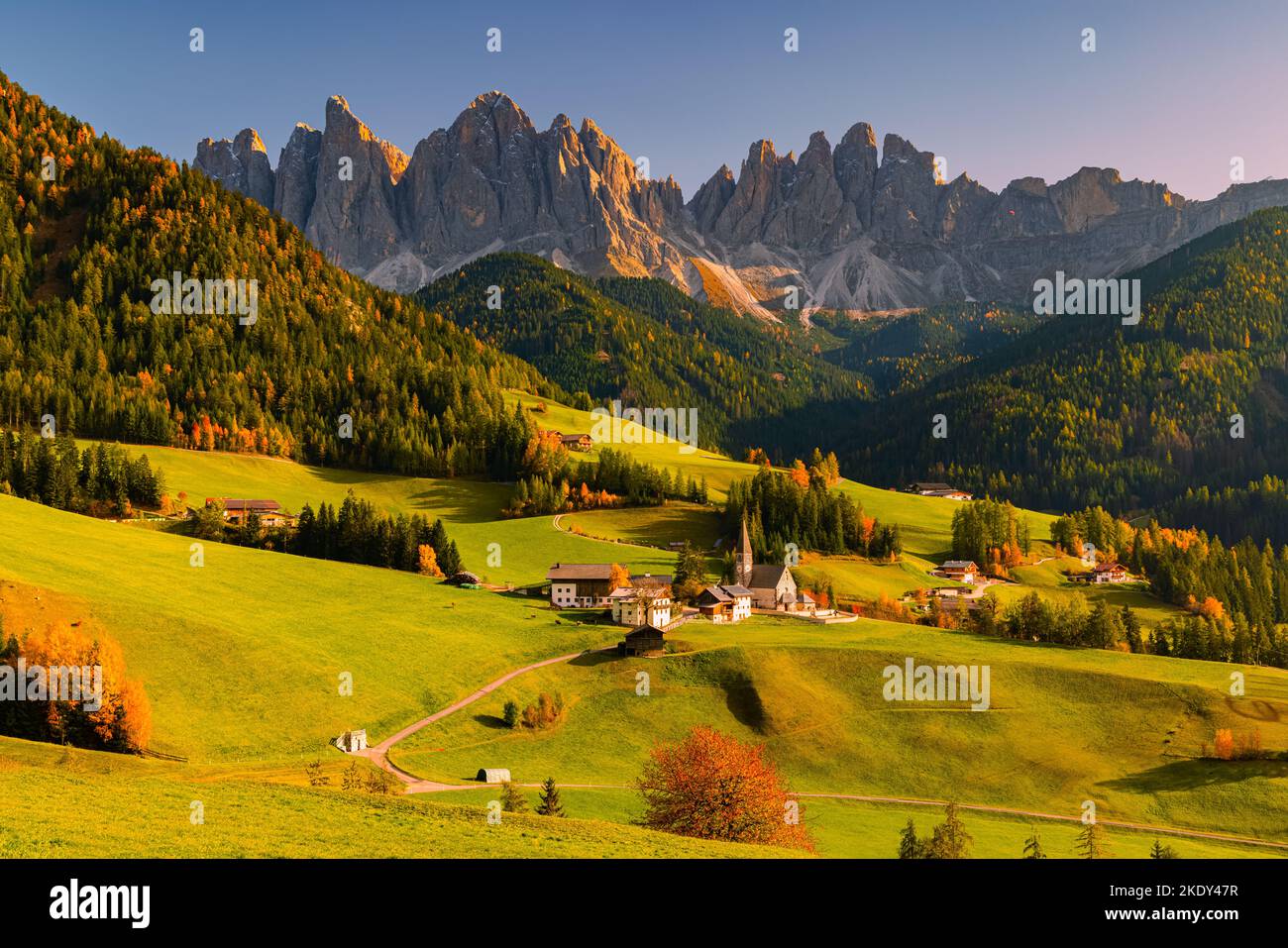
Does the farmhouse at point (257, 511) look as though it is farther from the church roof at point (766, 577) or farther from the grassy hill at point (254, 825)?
the grassy hill at point (254, 825)

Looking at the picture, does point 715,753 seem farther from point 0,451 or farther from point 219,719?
point 0,451

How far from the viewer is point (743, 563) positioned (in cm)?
13938

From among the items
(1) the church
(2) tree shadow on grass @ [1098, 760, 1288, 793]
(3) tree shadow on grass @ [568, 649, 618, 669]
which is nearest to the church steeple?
(1) the church

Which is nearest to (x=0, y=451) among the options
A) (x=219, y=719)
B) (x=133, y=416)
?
(x=133, y=416)

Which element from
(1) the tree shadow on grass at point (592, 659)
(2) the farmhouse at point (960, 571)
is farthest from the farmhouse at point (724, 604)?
(2) the farmhouse at point (960, 571)

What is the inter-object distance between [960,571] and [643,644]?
97436 millimetres

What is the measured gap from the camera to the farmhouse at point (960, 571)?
6752 inches

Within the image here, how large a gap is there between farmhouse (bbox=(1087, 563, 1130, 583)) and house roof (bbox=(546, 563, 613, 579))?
363ft

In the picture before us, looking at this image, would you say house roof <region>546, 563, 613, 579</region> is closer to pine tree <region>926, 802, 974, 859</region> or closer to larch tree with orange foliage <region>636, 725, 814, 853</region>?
larch tree with orange foliage <region>636, 725, 814, 853</region>

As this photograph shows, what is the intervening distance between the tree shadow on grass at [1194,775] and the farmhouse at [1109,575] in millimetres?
112185

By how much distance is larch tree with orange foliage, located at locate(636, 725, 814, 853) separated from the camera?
52875mm
